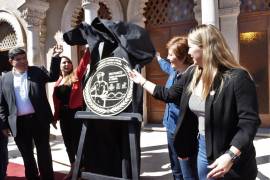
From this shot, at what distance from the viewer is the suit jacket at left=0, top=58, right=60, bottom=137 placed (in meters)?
3.88

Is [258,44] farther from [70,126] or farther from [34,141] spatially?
[34,141]

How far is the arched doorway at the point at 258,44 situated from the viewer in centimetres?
666

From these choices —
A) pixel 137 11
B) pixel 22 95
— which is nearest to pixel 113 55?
pixel 22 95

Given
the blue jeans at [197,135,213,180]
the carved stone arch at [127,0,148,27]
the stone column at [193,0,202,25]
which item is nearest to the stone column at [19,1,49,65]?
the carved stone arch at [127,0,148,27]

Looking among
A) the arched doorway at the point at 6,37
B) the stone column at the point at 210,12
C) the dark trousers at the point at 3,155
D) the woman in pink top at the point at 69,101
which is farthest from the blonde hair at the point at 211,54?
the arched doorway at the point at 6,37

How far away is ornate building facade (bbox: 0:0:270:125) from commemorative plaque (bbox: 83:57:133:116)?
9.71 ft

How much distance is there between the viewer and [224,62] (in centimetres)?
190

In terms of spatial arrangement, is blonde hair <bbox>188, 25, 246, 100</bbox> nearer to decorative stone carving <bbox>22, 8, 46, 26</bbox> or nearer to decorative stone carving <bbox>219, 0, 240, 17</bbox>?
decorative stone carving <bbox>219, 0, 240, 17</bbox>

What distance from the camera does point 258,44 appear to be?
22.0 ft

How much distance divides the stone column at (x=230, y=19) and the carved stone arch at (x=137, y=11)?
200cm

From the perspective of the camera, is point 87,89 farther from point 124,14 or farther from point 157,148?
point 124,14

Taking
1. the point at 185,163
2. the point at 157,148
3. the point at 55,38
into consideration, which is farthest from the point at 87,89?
the point at 55,38

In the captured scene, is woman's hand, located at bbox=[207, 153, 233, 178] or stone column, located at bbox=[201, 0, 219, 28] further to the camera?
stone column, located at bbox=[201, 0, 219, 28]

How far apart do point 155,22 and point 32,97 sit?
4807mm
